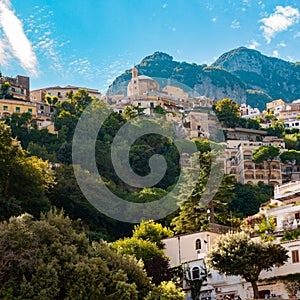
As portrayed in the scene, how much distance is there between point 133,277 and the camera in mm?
29078

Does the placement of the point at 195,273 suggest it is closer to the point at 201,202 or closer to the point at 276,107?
the point at 201,202

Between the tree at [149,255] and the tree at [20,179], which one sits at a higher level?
the tree at [20,179]

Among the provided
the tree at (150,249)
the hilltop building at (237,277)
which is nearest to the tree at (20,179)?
the tree at (150,249)

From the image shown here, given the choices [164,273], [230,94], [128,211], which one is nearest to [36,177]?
[128,211]

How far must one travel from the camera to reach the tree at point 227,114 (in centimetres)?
10025

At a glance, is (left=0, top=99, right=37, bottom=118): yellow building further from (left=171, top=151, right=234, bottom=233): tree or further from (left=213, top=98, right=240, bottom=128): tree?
(left=171, top=151, right=234, bottom=233): tree

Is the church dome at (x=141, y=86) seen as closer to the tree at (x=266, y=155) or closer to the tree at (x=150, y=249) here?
the tree at (x=266, y=155)

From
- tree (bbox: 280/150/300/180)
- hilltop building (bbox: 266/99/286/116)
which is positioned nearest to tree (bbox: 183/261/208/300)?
tree (bbox: 280/150/300/180)

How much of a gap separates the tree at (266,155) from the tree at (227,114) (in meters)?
21.0

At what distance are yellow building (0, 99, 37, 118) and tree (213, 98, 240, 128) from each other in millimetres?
32732

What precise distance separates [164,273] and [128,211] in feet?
49.4

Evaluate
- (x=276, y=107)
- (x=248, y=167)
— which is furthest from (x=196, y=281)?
(x=276, y=107)

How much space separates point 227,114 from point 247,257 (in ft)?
239

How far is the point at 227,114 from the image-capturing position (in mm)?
100812
